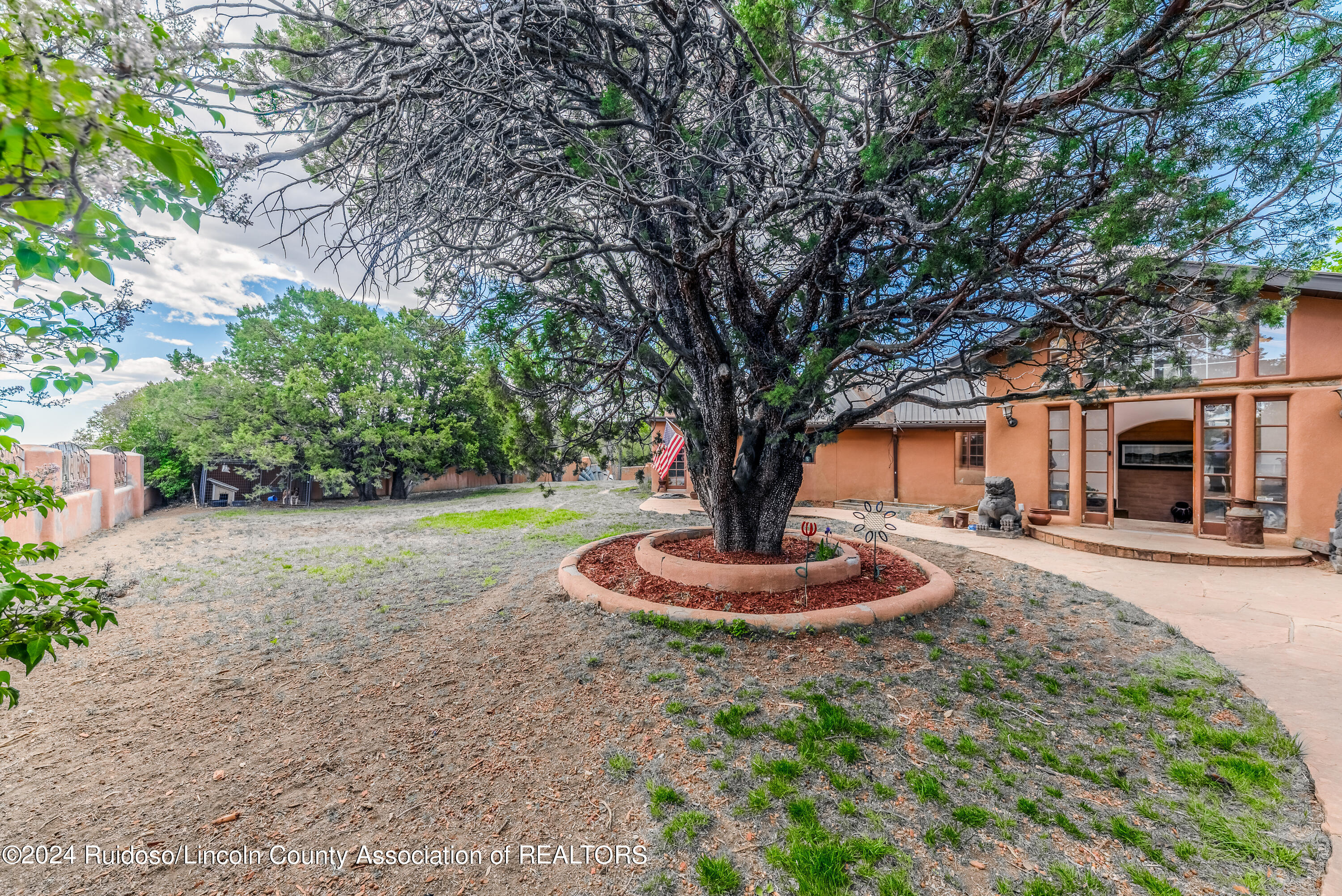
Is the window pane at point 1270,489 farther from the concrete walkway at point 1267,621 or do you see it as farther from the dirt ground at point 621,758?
the dirt ground at point 621,758

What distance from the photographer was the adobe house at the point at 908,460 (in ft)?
38.4

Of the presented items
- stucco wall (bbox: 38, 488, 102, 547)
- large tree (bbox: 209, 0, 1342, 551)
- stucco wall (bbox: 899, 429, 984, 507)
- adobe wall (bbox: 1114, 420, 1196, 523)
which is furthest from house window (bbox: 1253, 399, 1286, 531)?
stucco wall (bbox: 38, 488, 102, 547)

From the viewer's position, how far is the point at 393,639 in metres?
3.74

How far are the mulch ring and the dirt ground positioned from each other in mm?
449

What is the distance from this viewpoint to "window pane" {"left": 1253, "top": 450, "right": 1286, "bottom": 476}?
6652 mm

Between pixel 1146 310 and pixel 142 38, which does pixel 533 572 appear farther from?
pixel 1146 310

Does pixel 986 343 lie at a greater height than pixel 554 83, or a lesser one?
lesser

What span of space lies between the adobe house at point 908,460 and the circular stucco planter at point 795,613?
24.8 feet

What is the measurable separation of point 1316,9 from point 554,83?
13.7 ft

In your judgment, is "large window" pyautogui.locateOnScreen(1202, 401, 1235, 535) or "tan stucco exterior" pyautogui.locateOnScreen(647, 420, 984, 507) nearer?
"large window" pyautogui.locateOnScreen(1202, 401, 1235, 535)

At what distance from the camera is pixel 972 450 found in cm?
1175

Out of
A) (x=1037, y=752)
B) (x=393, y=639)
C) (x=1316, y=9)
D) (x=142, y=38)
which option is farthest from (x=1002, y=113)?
(x=393, y=639)

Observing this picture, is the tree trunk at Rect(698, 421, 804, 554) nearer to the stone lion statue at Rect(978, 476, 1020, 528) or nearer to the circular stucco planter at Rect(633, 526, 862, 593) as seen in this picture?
the circular stucco planter at Rect(633, 526, 862, 593)

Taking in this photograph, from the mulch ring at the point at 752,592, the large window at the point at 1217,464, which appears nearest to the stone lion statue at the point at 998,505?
the large window at the point at 1217,464
